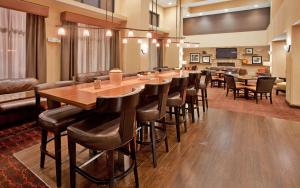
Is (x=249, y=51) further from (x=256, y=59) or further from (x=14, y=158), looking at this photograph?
(x=14, y=158)

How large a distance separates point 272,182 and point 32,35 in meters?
5.48

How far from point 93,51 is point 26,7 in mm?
2387

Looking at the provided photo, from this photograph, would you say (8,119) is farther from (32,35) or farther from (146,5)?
(146,5)

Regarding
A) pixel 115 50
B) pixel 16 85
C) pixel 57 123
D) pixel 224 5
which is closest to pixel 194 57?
pixel 224 5

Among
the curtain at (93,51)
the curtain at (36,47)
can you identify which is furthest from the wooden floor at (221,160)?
the curtain at (93,51)

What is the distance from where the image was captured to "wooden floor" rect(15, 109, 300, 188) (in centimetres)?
231

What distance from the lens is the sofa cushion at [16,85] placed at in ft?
13.9

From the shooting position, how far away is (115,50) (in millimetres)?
7410

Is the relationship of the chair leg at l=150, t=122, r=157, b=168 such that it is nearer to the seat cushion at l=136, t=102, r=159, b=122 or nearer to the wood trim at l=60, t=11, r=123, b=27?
the seat cushion at l=136, t=102, r=159, b=122

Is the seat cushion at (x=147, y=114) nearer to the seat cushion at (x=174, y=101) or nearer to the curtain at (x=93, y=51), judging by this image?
the seat cushion at (x=174, y=101)

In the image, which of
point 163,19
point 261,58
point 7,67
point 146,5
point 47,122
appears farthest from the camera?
point 163,19

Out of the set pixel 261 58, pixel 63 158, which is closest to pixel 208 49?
pixel 261 58

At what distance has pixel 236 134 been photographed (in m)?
3.80

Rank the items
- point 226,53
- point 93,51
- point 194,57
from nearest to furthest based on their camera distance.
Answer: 1. point 93,51
2. point 226,53
3. point 194,57
